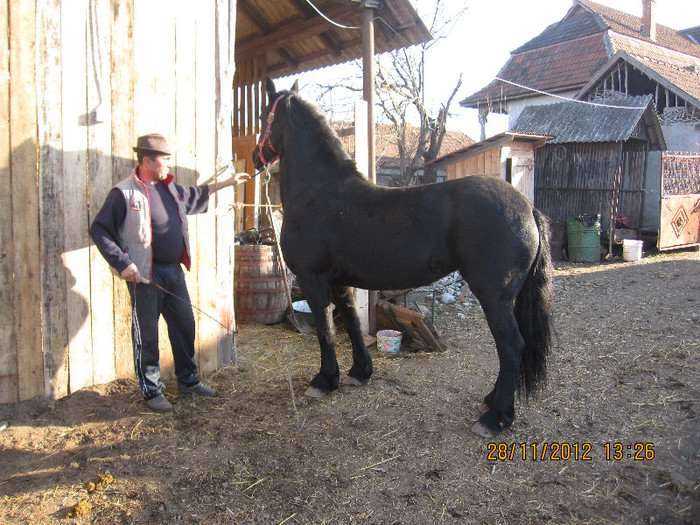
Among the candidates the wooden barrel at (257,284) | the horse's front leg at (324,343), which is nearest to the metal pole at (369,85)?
the wooden barrel at (257,284)

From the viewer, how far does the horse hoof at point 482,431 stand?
3332 millimetres

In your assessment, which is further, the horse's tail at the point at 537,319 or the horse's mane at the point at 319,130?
the horse's mane at the point at 319,130

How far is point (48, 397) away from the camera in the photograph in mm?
3600

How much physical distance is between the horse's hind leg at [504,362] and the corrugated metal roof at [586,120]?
33.0ft

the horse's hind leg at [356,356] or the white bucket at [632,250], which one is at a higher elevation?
the white bucket at [632,250]

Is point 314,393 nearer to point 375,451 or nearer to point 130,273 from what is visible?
point 375,451

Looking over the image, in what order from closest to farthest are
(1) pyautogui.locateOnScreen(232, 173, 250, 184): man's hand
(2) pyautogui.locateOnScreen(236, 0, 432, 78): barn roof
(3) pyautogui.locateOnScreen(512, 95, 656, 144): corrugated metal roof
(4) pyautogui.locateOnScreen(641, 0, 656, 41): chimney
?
(1) pyautogui.locateOnScreen(232, 173, 250, 184): man's hand, (2) pyautogui.locateOnScreen(236, 0, 432, 78): barn roof, (3) pyautogui.locateOnScreen(512, 95, 656, 144): corrugated metal roof, (4) pyautogui.locateOnScreen(641, 0, 656, 41): chimney

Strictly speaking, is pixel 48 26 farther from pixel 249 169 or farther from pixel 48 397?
pixel 249 169

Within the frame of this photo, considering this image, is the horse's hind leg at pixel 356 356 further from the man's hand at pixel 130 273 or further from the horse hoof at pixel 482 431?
the man's hand at pixel 130 273

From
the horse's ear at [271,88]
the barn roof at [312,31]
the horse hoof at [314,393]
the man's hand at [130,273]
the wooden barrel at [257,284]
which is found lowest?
the horse hoof at [314,393]

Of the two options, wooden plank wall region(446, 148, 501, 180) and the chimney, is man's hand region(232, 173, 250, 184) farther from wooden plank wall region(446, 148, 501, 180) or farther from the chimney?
the chimney

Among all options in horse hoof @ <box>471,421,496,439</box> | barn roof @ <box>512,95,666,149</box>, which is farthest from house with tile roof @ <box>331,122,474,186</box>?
horse hoof @ <box>471,421,496,439</box>

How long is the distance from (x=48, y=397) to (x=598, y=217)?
1129 cm

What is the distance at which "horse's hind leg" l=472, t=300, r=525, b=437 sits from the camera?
11.1 ft
